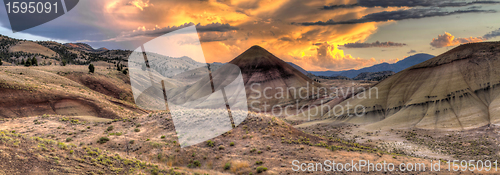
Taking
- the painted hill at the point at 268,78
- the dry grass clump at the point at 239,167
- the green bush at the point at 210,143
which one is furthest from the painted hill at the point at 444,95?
the dry grass clump at the point at 239,167

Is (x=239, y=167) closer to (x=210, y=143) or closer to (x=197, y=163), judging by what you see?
(x=197, y=163)

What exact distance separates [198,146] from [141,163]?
625 centimetres

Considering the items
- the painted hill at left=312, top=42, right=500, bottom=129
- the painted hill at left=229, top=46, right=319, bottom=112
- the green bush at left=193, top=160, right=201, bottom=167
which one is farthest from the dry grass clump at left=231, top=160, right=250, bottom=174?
the painted hill at left=229, top=46, right=319, bottom=112

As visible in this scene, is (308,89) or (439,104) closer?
(439,104)

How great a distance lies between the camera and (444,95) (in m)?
54.0

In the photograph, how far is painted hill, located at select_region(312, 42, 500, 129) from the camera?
155 feet

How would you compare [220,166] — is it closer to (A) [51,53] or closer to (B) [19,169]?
(B) [19,169]

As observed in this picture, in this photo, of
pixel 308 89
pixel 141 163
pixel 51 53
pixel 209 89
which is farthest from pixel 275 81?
pixel 51 53

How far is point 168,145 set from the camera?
23250 mm

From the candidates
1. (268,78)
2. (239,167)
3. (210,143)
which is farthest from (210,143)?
(268,78)

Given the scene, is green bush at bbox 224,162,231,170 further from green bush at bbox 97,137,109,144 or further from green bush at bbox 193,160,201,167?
green bush at bbox 97,137,109,144

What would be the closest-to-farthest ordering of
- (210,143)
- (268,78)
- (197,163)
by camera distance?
1. (197,163)
2. (210,143)
3. (268,78)

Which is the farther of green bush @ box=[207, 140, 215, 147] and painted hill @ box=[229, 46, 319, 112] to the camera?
painted hill @ box=[229, 46, 319, 112]

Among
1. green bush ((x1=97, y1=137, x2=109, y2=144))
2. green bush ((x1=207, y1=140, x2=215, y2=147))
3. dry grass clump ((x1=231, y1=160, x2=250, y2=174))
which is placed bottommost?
dry grass clump ((x1=231, y1=160, x2=250, y2=174))
